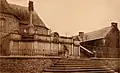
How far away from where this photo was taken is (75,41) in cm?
2148

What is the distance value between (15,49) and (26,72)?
5.13 m

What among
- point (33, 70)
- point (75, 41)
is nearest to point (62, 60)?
point (33, 70)

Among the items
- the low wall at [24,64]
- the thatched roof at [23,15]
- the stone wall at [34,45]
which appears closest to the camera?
the low wall at [24,64]

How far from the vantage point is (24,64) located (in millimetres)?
13289

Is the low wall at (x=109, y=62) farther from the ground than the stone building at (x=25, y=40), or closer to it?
closer to it

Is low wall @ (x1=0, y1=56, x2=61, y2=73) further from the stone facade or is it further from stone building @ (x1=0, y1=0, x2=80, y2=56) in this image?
the stone facade

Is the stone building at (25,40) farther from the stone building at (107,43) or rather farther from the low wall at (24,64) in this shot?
the stone building at (107,43)

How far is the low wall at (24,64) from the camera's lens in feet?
41.8

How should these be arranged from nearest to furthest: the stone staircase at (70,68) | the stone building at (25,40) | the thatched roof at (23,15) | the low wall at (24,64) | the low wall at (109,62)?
the stone staircase at (70,68), the low wall at (24,64), the low wall at (109,62), the stone building at (25,40), the thatched roof at (23,15)

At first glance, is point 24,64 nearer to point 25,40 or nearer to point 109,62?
point 25,40

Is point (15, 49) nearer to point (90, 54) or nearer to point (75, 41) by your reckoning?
point (75, 41)

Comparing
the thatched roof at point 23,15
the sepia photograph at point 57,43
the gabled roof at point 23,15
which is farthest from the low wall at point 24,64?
the gabled roof at point 23,15

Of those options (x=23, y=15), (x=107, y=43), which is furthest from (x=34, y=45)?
(x=107, y=43)

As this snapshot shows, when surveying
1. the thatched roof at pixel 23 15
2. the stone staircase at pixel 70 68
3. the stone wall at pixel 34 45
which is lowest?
the stone staircase at pixel 70 68
